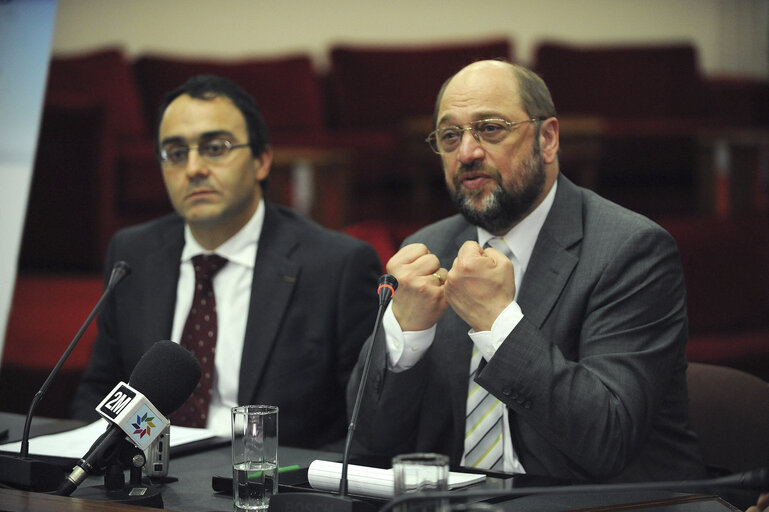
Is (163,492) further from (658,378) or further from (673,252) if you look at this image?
(673,252)

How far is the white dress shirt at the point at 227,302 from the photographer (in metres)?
2.29

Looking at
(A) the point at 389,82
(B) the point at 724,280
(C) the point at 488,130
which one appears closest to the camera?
(C) the point at 488,130

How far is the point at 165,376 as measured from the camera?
1460 millimetres

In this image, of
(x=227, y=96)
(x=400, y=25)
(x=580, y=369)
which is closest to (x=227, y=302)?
(x=227, y=96)

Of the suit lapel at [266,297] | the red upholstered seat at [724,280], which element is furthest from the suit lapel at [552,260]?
the red upholstered seat at [724,280]

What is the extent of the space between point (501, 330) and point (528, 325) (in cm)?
5

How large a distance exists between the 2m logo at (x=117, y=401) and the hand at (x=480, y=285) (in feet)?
2.01

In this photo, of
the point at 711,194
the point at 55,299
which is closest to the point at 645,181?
the point at 711,194

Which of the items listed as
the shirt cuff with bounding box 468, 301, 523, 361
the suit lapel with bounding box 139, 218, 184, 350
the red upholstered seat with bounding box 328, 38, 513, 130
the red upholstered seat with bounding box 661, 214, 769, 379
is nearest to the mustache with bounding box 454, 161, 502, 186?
the shirt cuff with bounding box 468, 301, 523, 361

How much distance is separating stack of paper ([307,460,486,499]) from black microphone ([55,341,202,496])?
25 cm

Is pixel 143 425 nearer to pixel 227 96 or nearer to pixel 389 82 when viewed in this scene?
pixel 227 96

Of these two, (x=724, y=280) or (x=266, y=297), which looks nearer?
(x=266, y=297)

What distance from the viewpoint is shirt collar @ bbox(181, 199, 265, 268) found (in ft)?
7.95

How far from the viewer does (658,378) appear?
5.69 ft
